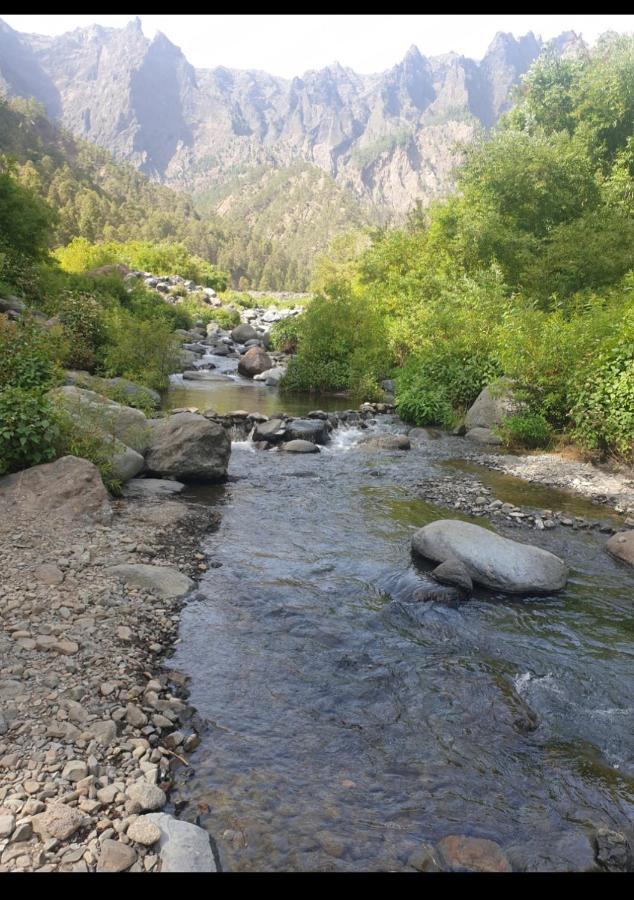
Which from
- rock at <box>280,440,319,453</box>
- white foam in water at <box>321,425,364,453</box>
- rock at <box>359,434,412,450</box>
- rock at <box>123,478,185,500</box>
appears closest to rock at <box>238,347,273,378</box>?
white foam in water at <box>321,425,364,453</box>

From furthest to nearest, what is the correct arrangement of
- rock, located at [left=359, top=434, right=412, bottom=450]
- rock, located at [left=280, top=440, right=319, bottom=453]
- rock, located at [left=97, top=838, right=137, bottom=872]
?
rock, located at [left=359, top=434, right=412, bottom=450] → rock, located at [left=280, top=440, right=319, bottom=453] → rock, located at [left=97, top=838, right=137, bottom=872]

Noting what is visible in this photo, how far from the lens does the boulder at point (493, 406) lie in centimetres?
1706

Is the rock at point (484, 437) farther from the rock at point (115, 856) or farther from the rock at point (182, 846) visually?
the rock at point (115, 856)

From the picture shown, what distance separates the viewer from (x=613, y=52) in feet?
103

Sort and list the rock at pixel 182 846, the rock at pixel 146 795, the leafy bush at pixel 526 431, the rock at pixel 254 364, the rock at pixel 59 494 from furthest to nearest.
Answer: the rock at pixel 254 364 < the leafy bush at pixel 526 431 < the rock at pixel 59 494 < the rock at pixel 146 795 < the rock at pixel 182 846

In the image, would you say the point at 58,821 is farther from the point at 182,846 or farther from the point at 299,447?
the point at 299,447

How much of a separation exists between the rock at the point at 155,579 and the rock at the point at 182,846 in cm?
350

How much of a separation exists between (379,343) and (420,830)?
79.5ft

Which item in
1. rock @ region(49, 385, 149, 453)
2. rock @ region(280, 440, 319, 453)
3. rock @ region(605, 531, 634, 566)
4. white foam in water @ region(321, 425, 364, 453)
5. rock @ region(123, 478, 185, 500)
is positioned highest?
rock @ region(49, 385, 149, 453)

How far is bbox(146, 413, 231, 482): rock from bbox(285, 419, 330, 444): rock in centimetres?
451

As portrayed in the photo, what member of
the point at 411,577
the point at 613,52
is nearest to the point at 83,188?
the point at 613,52

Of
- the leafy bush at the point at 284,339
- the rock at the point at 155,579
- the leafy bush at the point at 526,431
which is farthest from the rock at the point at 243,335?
the rock at the point at 155,579

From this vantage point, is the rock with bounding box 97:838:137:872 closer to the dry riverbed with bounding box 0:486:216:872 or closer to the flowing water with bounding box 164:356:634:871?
the dry riverbed with bounding box 0:486:216:872

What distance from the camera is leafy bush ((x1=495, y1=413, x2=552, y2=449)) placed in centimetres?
1619
